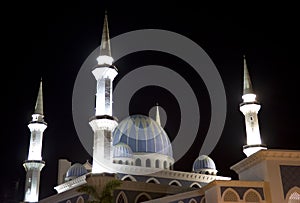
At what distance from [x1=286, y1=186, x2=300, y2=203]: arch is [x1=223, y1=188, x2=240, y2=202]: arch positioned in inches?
70.7

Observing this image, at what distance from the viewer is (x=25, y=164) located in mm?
24125

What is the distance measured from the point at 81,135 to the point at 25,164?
5.24 m

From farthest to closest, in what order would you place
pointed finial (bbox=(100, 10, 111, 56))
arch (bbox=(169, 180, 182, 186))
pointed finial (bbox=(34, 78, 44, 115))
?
pointed finial (bbox=(34, 78, 44, 115)) < arch (bbox=(169, 180, 182, 186)) < pointed finial (bbox=(100, 10, 111, 56))

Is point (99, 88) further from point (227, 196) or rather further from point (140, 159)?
point (227, 196)

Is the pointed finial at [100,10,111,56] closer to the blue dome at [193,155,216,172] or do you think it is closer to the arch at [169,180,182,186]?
the arch at [169,180,182,186]

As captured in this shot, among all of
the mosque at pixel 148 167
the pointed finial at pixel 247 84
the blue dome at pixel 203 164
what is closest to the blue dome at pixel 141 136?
the mosque at pixel 148 167

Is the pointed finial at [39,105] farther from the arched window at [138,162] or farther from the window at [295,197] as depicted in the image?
the window at [295,197]

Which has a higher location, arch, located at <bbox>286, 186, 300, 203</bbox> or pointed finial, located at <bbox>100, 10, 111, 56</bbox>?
pointed finial, located at <bbox>100, 10, 111, 56</bbox>

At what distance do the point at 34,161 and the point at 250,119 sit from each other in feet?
41.3

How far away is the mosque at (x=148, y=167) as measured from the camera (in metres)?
14.3

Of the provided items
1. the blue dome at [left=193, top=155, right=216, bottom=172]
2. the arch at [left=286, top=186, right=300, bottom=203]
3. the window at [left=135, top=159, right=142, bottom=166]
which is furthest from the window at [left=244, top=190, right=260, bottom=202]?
the blue dome at [left=193, top=155, right=216, bottom=172]

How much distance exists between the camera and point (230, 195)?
46.5ft

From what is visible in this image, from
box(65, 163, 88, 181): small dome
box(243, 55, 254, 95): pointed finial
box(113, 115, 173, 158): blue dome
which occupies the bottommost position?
box(65, 163, 88, 181): small dome

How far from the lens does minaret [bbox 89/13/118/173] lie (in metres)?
19.2
